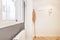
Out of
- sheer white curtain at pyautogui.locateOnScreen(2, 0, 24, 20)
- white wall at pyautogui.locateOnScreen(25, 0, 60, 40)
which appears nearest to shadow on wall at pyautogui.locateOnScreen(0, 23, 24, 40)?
sheer white curtain at pyautogui.locateOnScreen(2, 0, 24, 20)

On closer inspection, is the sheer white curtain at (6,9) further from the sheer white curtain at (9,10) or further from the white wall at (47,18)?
the white wall at (47,18)

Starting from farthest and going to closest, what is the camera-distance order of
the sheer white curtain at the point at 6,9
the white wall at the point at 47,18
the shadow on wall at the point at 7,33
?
1. the white wall at the point at 47,18
2. the sheer white curtain at the point at 6,9
3. the shadow on wall at the point at 7,33

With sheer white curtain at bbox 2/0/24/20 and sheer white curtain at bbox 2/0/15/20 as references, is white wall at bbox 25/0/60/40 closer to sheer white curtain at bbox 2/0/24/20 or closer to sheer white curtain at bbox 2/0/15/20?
sheer white curtain at bbox 2/0/24/20

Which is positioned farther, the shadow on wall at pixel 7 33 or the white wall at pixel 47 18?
the white wall at pixel 47 18

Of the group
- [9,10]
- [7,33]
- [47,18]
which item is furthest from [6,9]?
[47,18]

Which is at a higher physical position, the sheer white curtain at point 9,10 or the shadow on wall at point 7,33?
the sheer white curtain at point 9,10

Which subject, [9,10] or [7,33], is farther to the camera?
[9,10]

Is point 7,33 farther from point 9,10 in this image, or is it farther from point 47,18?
point 47,18

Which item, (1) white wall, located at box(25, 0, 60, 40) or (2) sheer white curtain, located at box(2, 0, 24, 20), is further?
(1) white wall, located at box(25, 0, 60, 40)

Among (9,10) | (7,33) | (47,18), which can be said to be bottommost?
(47,18)

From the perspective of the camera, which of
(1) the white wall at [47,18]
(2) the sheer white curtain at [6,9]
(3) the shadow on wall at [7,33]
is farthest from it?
(1) the white wall at [47,18]

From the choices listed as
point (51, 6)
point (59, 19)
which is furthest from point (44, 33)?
point (51, 6)

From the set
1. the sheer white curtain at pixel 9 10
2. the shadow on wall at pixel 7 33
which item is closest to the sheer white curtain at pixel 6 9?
the sheer white curtain at pixel 9 10

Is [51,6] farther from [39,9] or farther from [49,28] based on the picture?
[49,28]
